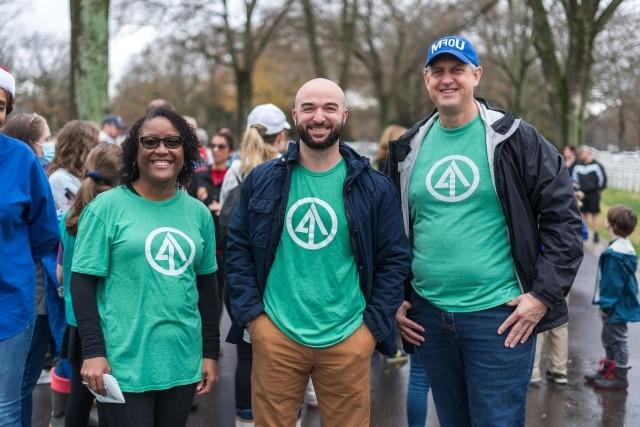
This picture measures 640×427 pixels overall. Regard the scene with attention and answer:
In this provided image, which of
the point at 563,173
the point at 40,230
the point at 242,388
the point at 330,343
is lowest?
the point at 242,388

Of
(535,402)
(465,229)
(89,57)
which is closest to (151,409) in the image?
(465,229)

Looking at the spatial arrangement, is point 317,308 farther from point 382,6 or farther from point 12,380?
point 382,6

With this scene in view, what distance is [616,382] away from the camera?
5.34m

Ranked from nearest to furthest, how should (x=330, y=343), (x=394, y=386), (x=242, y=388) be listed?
(x=330, y=343)
(x=242, y=388)
(x=394, y=386)

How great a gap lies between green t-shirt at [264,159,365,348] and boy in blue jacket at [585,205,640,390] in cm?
332

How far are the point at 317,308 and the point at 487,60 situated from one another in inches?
1358

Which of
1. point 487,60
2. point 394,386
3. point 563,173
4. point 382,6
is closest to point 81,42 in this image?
point 394,386

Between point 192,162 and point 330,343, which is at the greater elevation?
point 192,162

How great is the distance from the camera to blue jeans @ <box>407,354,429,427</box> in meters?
3.80

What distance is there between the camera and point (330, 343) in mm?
2789

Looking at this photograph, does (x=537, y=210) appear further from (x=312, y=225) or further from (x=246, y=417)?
(x=246, y=417)

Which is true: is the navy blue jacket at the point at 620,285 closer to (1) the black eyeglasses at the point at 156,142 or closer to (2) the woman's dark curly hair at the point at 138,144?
(2) the woman's dark curly hair at the point at 138,144

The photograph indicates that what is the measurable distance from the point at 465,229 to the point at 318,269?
0.63 m

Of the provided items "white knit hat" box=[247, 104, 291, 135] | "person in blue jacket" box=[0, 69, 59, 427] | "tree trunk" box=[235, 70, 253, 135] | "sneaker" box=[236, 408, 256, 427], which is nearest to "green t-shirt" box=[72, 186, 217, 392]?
"person in blue jacket" box=[0, 69, 59, 427]
